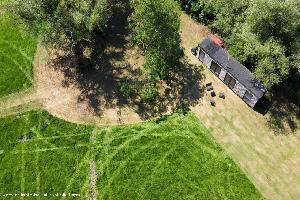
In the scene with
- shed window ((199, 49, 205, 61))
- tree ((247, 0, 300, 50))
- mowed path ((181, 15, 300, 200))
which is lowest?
mowed path ((181, 15, 300, 200))

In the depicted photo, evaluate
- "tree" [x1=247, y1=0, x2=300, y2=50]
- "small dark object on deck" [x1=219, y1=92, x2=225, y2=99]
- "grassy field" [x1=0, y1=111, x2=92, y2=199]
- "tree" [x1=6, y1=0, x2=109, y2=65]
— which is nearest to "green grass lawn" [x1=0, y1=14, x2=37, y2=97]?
"tree" [x1=6, y1=0, x2=109, y2=65]

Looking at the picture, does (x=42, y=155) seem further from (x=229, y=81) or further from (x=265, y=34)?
(x=265, y=34)

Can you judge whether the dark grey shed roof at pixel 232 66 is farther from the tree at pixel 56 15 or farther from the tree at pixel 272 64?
the tree at pixel 56 15

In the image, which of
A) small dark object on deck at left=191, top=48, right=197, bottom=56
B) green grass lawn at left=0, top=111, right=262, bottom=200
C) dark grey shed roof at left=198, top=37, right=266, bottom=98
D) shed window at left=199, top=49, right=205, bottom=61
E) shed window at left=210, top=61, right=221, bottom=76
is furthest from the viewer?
small dark object on deck at left=191, top=48, right=197, bottom=56

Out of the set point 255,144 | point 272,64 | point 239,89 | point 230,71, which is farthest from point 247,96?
point 255,144

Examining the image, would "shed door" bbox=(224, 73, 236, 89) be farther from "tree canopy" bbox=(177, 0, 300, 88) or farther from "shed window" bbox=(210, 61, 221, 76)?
"tree canopy" bbox=(177, 0, 300, 88)

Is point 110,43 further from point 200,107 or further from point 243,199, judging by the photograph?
point 243,199
